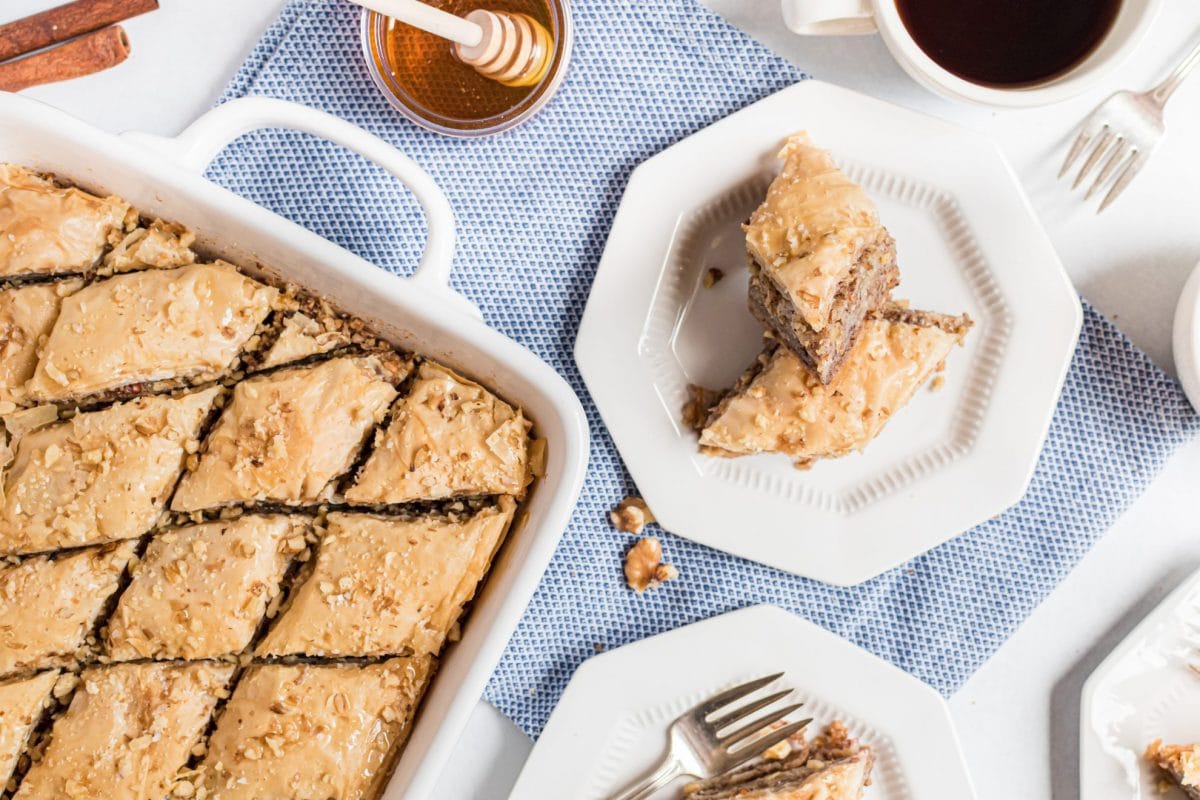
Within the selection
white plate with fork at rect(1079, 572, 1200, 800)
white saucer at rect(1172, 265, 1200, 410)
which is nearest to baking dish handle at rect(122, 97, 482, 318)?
white saucer at rect(1172, 265, 1200, 410)

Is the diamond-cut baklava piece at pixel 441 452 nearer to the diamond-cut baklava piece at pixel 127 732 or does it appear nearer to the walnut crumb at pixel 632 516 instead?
the walnut crumb at pixel 632 516

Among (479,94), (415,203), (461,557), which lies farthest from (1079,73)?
(461,557)

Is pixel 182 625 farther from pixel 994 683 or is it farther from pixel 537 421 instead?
pixel 994 683

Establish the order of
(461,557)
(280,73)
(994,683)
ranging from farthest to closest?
(994,683) → (280,73) → (461,557)

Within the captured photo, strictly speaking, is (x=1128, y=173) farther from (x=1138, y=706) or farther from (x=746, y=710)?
(x=746, y=710)

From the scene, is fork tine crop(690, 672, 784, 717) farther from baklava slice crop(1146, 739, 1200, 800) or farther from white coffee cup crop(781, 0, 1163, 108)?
white coffee cup crop(781, 0, 1163, 108)

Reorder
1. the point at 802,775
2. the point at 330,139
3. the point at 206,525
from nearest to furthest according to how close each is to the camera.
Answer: the point at 330,139 → the point at 206,525 → the point at 802,775

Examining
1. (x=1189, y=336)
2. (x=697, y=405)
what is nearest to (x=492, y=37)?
(x=697, y=405)
